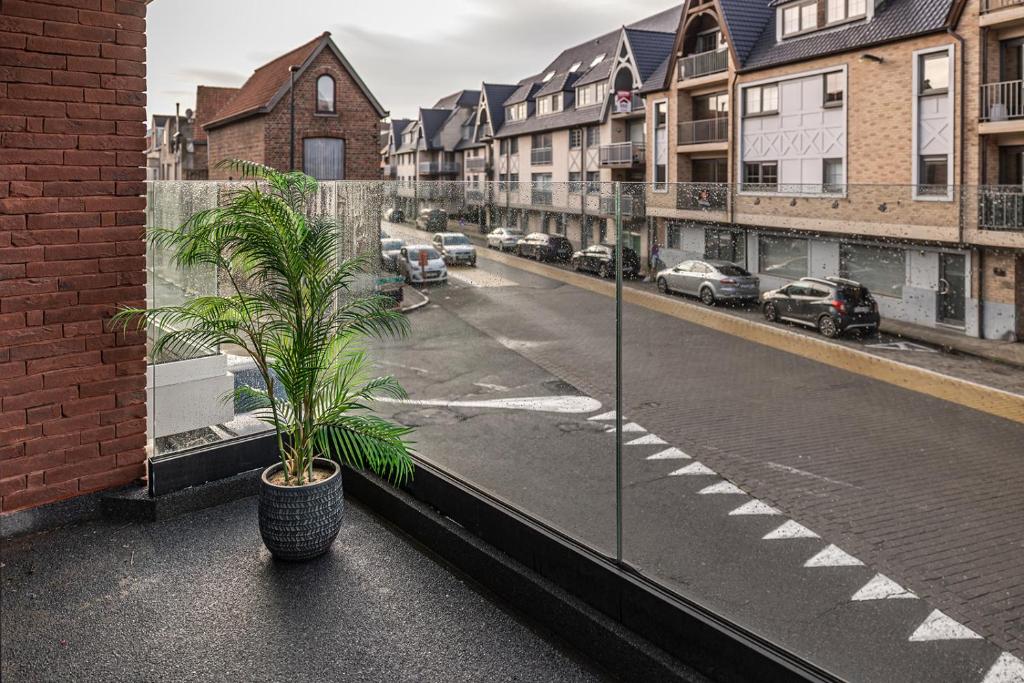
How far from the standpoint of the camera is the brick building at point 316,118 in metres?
22.4

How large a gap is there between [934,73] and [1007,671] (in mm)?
14217

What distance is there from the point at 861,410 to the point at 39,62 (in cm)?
412

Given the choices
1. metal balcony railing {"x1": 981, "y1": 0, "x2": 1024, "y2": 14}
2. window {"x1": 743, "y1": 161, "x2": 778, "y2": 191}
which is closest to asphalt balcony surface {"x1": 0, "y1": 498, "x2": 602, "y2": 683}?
metal balcony railing {"x1": 981, "y1": 0, "x2": 1024, "y2": 14}

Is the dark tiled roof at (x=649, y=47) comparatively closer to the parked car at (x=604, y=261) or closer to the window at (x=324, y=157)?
the window at (x=324, y=157)

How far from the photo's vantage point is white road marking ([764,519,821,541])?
130 inches

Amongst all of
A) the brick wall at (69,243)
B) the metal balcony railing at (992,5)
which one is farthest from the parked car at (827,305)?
the metal balcony railing at (992,5)

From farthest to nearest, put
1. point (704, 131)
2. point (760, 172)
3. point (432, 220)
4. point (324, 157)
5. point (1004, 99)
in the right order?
point (324, 157) → point (704, 131) → point (760, 172) → point (1004, 99) → point (432, 220)

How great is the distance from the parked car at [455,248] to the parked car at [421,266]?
0.18 ft

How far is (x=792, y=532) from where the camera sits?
131 inches

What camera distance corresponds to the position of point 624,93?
2716 centimetres

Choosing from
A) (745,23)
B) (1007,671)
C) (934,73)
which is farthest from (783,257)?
(745,23)

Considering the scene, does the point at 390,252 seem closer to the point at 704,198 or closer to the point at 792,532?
the point at 704,198

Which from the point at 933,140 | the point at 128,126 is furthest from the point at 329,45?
the point at 128,126

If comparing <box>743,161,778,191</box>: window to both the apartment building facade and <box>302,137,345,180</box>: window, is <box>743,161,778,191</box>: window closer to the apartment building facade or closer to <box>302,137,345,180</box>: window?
the apartment building facade
